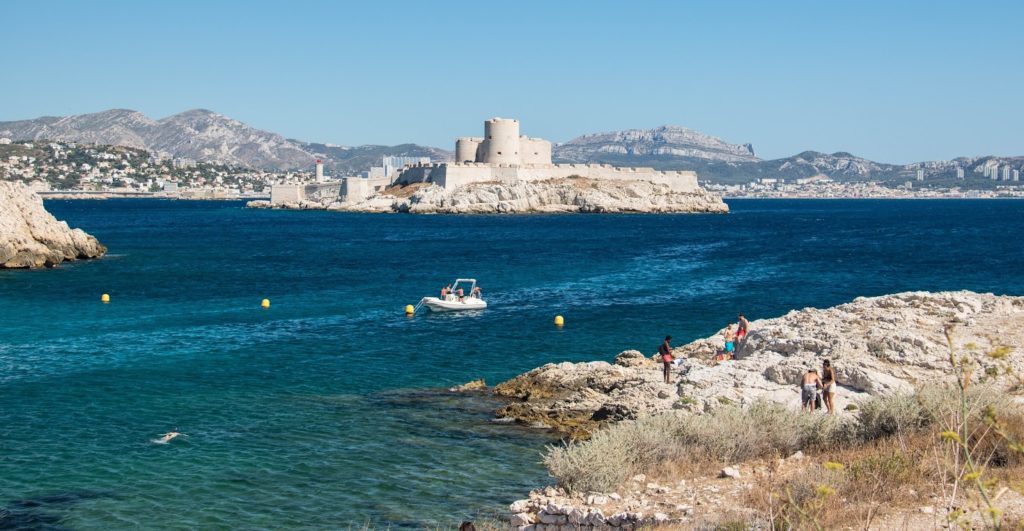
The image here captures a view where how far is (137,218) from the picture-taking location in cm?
9388

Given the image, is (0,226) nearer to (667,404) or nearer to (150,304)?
(150,304)

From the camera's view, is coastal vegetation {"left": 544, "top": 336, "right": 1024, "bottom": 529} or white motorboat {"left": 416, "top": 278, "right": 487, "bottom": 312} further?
white motorboat {"left": 416, "top": 278, "right": 487, "bottom": 312}

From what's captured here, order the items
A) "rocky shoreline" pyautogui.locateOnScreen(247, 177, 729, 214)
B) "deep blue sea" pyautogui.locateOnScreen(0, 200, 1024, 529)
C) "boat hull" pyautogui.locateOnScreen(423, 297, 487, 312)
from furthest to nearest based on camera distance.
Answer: "rocky shoreline" pyautogui.locateOnScreen(247, 177, 729, 214), "boat hull" pyautogui.locateOnScreen(423, 297, 487, 312), "deep blue sea" pyautogui.locateOnScreen(0, 200, 1024, 529)

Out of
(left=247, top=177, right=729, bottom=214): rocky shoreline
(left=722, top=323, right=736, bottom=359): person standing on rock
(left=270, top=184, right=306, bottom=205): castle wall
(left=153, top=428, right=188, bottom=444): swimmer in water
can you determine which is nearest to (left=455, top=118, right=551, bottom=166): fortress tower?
(left=247, top=177, right=729, bottom=214): rocky shoreline

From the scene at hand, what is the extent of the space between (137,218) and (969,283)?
81.8 metres

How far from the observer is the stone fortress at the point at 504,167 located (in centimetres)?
10169

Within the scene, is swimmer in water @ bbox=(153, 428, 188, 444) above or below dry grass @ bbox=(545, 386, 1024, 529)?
below

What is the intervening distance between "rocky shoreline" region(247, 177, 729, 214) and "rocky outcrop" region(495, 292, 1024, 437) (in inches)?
3207

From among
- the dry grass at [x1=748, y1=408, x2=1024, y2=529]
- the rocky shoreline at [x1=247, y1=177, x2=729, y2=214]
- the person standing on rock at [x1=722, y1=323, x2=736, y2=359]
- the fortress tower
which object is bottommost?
the person standing on rock at [x1=722, y1=323, x2=736, y2=359]

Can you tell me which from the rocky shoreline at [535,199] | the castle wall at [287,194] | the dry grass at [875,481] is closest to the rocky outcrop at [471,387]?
the dry grass at [875,481]

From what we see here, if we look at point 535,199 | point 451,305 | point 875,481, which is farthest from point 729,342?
point 535,199

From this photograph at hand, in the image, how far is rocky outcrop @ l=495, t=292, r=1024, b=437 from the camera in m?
13.4

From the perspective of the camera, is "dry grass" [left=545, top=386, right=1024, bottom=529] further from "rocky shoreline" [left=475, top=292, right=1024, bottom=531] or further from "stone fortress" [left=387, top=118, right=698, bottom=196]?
"stone fortress" [left=387, top=118, right=698, bottom=196]

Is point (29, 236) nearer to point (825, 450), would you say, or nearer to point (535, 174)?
point (825, 450)
